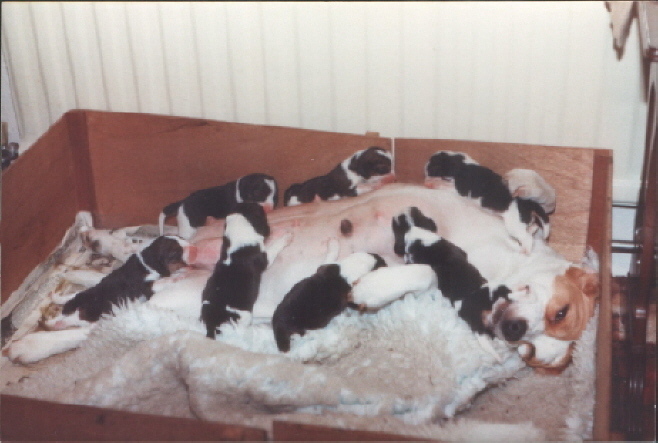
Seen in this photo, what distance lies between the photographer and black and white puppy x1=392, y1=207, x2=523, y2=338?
2014mm

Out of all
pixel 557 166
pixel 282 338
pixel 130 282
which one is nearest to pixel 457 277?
pixel 282 338

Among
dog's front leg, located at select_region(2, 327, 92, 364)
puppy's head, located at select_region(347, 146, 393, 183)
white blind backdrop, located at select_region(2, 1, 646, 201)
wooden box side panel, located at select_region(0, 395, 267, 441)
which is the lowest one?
dog's front leg, located at select_region(2, 327, 92, 364)

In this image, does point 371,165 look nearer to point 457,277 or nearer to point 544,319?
point 457,277

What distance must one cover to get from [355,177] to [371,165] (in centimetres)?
6

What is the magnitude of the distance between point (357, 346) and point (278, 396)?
32 cm

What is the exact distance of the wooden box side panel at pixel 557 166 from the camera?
2410 millimetres

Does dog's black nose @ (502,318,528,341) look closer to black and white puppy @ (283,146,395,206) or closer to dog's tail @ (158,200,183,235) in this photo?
black and white puppy @ (283,146,395,206)

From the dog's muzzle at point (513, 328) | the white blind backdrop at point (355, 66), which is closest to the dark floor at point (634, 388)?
the dog's muzzle at point (513, 328)

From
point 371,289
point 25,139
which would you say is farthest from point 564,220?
point 25,139

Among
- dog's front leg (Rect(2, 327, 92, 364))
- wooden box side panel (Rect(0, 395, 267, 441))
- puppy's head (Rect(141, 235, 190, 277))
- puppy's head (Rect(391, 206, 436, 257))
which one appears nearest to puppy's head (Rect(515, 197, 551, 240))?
puppy's head (Rect(391, 206, 436, 257))

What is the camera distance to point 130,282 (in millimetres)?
2258

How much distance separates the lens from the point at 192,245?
227 centimetres

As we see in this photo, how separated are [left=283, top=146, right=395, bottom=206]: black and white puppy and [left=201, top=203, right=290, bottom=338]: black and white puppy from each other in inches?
13.7

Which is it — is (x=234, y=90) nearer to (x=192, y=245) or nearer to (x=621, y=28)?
(x=192, y=245)
